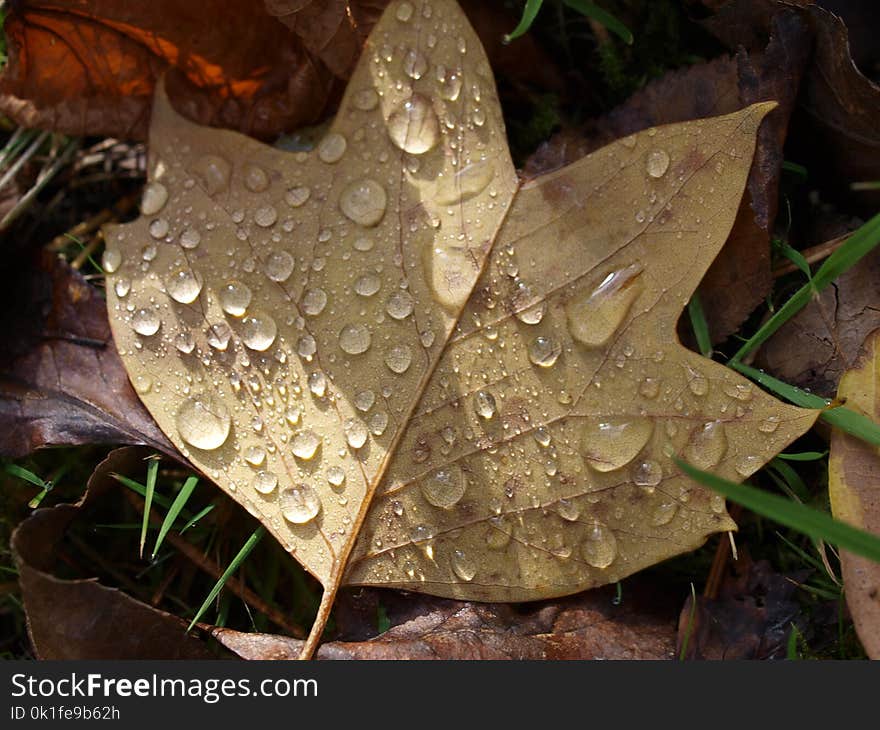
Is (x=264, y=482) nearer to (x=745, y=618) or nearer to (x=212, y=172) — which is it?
(x=212, y=172)

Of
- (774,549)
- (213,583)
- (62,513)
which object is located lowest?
(774,549)

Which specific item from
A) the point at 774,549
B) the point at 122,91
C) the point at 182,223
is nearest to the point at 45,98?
the point at 122,91

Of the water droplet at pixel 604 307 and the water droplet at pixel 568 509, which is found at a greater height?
the water droplet at pixel 604 307

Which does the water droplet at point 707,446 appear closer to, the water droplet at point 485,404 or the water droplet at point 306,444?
the water droplet at point 485,404

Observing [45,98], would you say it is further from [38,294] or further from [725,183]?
[725,183]

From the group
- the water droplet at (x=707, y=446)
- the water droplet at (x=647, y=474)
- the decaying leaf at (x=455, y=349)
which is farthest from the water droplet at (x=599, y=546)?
the water droplet at (x=707, y=446)

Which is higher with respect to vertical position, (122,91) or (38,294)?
(122,91)
